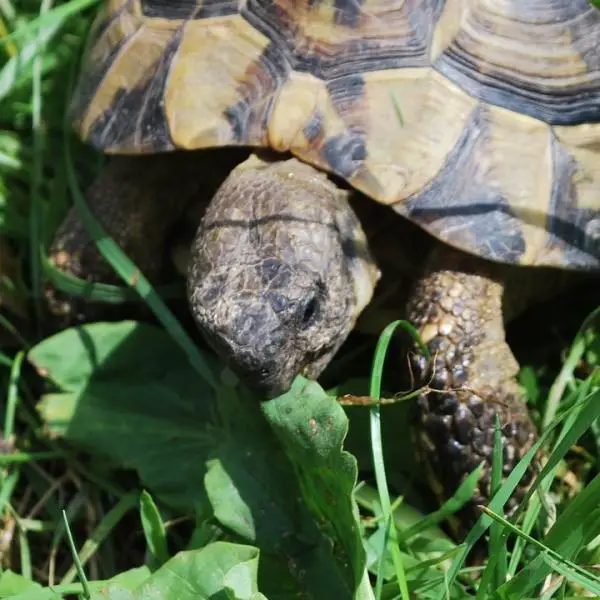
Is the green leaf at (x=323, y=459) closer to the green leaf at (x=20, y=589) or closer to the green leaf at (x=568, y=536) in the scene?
the green leaf at (x=568, y=536)

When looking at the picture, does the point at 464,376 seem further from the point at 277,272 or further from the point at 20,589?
the point at 20,589

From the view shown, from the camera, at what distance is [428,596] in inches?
65.3

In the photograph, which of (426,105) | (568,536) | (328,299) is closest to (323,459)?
(328,299)

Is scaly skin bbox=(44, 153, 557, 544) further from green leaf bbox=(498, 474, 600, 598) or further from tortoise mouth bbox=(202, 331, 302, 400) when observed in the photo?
green leaf bbox=(498, 474, 600, 598)

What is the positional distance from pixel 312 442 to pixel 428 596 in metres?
0.36

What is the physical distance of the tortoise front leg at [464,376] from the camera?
1.86 meters

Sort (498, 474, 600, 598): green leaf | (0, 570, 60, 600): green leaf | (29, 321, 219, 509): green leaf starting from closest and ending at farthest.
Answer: (498, 474, 600, 598): green leaf < (0, 570, 60, 600): green leaf < (29, 321, 219, 509): green leaf

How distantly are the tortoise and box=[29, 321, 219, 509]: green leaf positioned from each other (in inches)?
13.2

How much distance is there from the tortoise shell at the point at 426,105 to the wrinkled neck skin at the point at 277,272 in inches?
3.5

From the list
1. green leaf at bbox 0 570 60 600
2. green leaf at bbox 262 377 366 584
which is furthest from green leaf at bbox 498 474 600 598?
green leaf at bbox 0 570 60 600

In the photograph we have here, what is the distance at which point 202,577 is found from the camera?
1.56m

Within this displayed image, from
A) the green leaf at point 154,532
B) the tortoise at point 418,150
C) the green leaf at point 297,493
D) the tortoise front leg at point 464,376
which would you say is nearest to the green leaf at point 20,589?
the green leaf at point 154,532

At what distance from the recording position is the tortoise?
5.94 feet

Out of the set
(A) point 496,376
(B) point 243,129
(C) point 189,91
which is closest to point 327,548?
(A) point 496,376
